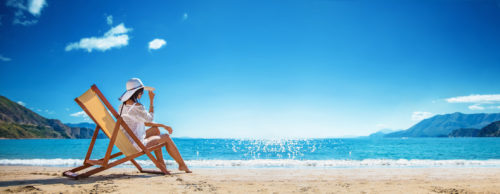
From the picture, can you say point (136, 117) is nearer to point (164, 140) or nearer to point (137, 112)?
point (137, 112)

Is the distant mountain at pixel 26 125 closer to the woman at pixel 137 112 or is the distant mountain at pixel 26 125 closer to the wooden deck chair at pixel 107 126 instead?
the wooden deck chair at pixel 107 126

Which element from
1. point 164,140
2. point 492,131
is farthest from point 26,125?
point 492,131

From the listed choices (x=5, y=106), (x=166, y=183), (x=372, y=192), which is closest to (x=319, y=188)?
(x=372, y=192)

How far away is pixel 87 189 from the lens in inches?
160

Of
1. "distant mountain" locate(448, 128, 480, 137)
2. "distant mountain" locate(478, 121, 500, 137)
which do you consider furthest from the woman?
"distant mountain" locate(448, 128, 480, 137)

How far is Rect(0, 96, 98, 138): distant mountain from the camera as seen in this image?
108 meters

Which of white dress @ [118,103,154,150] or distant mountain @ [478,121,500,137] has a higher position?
white dress @ [118,103,154,150]

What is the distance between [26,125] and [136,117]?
15612 centimetres

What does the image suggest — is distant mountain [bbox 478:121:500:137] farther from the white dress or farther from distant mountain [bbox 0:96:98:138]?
distant mountain [bbox 0:96:98:138]

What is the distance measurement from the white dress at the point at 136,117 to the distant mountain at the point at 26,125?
128 meters

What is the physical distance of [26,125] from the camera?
124625mm

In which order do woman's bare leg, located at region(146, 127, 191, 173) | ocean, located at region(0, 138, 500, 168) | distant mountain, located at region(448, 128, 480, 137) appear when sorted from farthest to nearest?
distant mountain, located at region(448, 128, 480, 137)
ocean, located at region(0, 138, 500, 168)
woman's bare leg, located at region(146, 127, 191, 173)

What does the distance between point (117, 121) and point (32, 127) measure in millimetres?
156596

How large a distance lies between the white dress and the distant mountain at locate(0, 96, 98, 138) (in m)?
128
